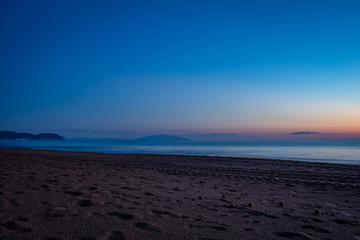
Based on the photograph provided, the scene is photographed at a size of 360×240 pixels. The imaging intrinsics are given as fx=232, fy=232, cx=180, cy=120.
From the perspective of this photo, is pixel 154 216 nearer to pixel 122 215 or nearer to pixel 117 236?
pixel 122 215

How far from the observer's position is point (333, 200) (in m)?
5.94

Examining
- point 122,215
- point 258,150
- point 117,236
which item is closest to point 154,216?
point 122,215

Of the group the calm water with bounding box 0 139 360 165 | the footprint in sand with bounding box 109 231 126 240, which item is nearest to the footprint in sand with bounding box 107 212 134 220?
the footprint in sand with bounding box 109 231 126 240

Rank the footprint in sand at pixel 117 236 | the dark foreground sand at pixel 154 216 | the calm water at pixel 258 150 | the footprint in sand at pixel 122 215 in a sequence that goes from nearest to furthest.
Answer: the footprint in sand at pixel 117 236
the dark foreground sand at pixel 154 216
the footprint in sand at pixel 122 215
the calm water at pixel 258 150

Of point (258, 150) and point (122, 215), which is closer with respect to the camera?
point (122, 215)

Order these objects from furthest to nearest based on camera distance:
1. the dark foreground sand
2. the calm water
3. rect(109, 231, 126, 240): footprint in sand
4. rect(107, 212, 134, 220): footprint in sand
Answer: the calm water
rect(107, 212, 134, 220): footprint in sand
the dark foreground sand
rect(109, 231, 126, 240): footprint in sand

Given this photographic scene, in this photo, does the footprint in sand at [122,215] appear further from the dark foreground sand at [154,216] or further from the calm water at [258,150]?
the calm water at [258,150]

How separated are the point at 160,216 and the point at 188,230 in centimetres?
72

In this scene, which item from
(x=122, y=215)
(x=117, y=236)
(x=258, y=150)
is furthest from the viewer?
(x=258, y=150)

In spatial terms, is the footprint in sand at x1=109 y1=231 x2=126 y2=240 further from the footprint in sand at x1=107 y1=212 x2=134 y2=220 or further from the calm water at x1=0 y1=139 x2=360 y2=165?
the calm water at x1=0 y1=139 x2=360 y2=165

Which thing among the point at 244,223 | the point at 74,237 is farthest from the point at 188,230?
the point at 74,237

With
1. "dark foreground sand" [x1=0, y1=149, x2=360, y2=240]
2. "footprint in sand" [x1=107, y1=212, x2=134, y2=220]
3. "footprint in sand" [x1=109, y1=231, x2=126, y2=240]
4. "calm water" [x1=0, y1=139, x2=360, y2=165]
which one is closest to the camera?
"footprint in sand" [x1=109, y1=231, x2=126, y2=240]

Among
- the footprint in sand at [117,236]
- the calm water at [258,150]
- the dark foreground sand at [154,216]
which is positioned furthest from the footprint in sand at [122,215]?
the calm water at [258,150]

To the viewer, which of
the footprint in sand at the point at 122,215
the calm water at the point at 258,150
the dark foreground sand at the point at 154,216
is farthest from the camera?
the calm water at the point at 258,150
